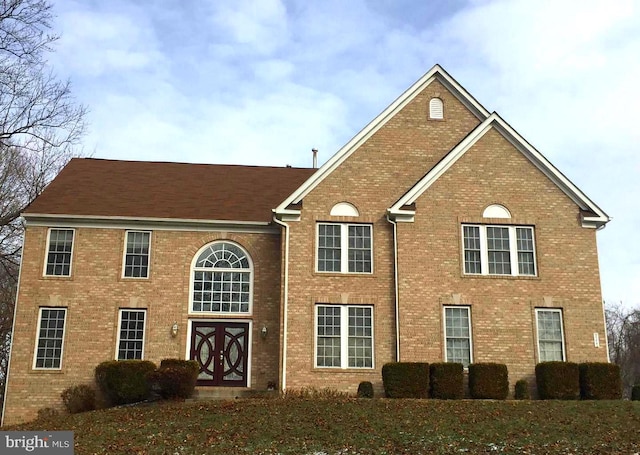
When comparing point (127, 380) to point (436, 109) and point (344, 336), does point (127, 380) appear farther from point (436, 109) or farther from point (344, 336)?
point (436, 109)

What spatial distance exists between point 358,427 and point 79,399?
999cm

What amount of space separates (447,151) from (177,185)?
10.4 meters

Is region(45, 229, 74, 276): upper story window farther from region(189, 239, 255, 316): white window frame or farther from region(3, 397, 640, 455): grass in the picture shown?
region(3, 397, 640, 455): grass

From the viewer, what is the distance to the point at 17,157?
35250 millimetres

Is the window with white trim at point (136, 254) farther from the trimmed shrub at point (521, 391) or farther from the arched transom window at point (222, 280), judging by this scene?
the trimmed shrub at point (521, 391)

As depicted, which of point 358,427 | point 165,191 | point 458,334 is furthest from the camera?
point 165,191

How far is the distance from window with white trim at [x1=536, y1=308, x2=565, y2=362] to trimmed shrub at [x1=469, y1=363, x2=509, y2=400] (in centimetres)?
184

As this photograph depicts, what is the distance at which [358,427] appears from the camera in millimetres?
15328

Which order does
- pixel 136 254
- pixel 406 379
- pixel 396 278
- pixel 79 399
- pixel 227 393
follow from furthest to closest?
pixel 136 254 < pixel 396 278 < pixel 227 393 < pixel 79 399 < pixel 406 379

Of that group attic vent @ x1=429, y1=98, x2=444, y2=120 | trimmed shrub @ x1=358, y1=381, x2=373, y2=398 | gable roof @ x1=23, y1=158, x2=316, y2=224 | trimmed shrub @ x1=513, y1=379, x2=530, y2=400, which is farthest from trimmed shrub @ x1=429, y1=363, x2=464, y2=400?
attic vent @ x1=429, y1=98, x2=444, y2=120

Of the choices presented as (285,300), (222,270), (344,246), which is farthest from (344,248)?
(222,270)

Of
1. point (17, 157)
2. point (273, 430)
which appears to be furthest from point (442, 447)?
point (17, 157)

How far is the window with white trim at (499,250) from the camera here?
71.4 feet

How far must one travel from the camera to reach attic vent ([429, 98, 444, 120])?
23.9 m
